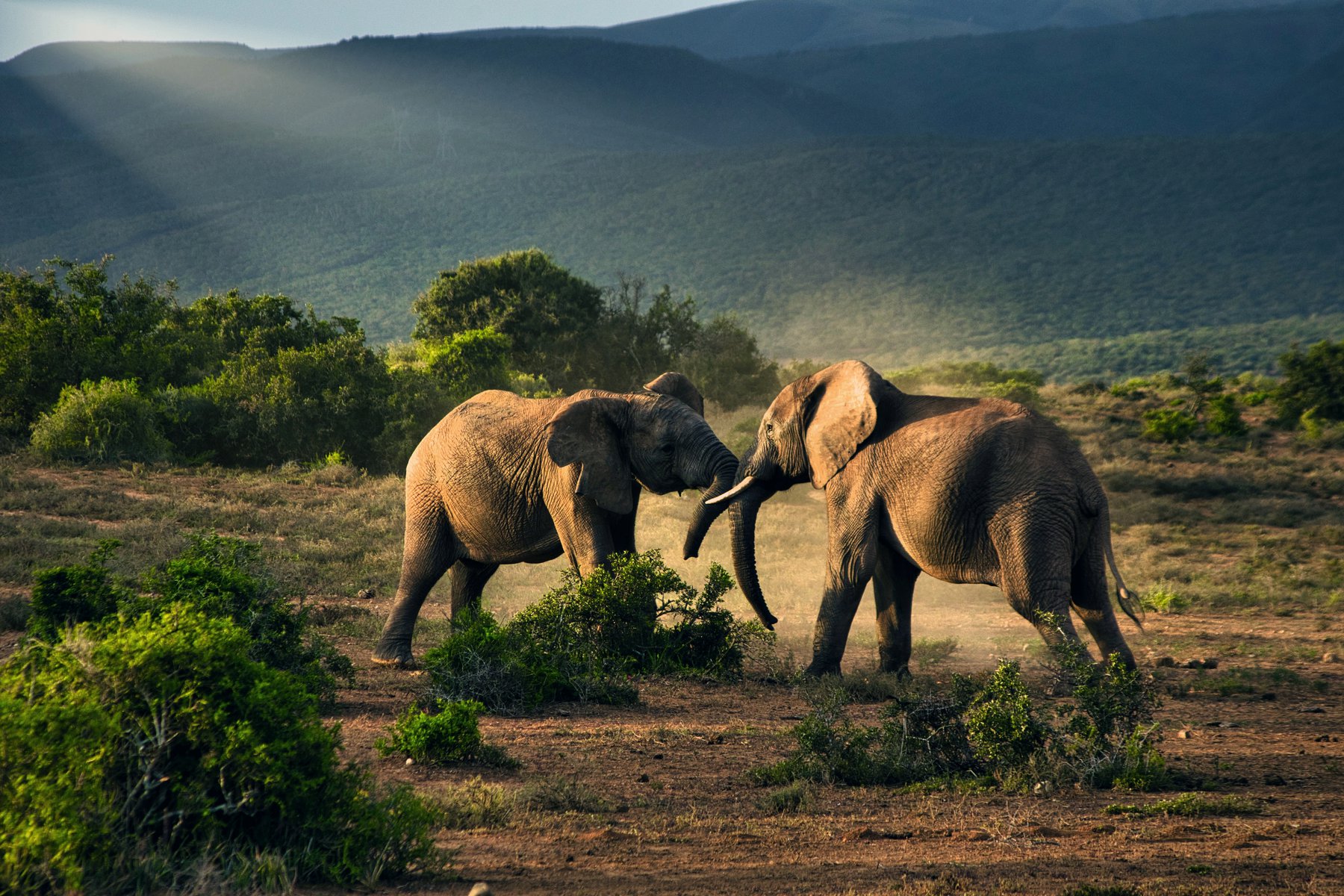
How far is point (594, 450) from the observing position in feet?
37.2

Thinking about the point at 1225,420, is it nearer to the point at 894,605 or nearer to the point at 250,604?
the point at 894,605

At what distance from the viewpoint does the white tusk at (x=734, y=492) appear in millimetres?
11664

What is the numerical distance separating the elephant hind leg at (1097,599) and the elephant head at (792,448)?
229 centimetres

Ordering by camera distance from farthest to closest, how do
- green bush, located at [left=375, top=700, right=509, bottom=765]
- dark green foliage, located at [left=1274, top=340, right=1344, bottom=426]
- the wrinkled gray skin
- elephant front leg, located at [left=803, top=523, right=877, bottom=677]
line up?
dark green foliage, located at [left=1274, top=340, right=1344, bottom=426]
the wrinkled gray skin
elephant front leg, located at [left=803, top=523, right=877, bottom=677]
green bush, located at [left=375, top=700, right=509, bottom=765]

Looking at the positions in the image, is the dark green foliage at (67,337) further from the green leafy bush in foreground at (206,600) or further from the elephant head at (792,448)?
the elephant head at (792,448)

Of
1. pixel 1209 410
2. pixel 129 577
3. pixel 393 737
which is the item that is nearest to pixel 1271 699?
pixel 393 737

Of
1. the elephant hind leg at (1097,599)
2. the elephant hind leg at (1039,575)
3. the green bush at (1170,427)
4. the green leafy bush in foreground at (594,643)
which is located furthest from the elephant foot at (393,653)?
the green bush at (1170,427)

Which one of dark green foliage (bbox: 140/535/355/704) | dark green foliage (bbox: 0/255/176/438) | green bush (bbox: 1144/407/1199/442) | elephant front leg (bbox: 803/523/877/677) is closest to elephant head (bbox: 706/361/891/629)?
elephant front leg (bbox: 803/523/877/677)

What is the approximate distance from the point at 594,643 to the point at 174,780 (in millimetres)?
6083

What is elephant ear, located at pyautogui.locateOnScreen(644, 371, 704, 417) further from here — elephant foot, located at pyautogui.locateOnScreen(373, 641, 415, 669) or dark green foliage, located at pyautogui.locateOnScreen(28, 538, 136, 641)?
dark green foliage, located at pyautogui.locateOnScreen(28, 538, 136, 641)

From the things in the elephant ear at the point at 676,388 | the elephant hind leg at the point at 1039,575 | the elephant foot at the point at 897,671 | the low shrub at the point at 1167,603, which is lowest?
the low shrub at the point at 1167,603

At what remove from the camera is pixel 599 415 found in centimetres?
1166

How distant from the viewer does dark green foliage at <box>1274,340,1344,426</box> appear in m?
32.2

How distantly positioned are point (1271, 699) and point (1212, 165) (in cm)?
12839
